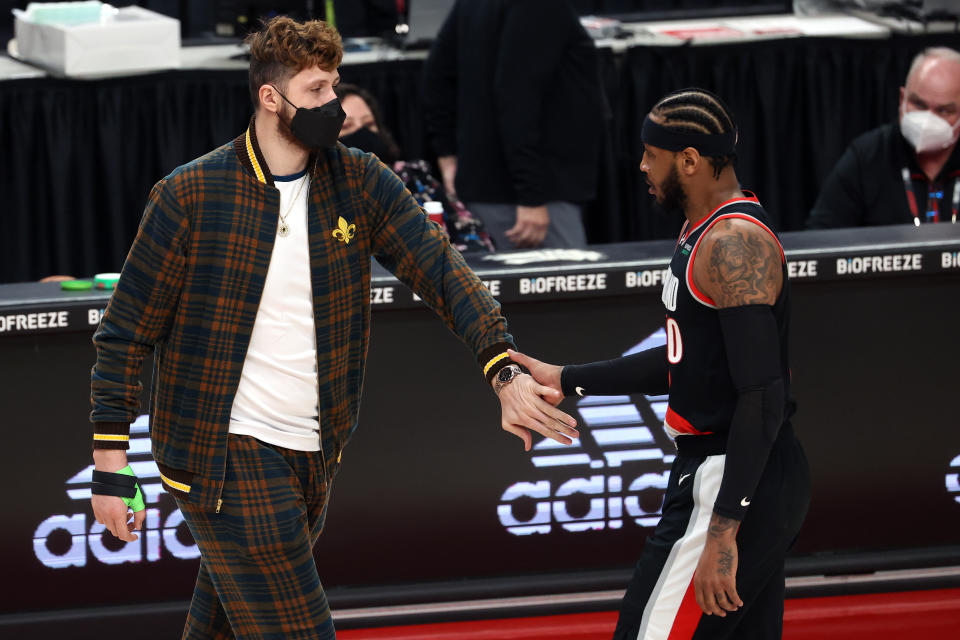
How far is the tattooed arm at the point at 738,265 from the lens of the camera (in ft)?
10.5

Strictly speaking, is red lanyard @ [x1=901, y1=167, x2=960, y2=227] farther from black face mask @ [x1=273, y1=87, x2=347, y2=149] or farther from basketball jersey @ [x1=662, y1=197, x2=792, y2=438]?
black face mask @ [x1=273, y1=87, x2=347, y2=149]

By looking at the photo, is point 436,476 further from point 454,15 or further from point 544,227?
point 454,15

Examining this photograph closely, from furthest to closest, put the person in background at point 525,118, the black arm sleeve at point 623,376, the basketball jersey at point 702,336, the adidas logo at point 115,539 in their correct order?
the person in background at point 525,118
the adidas logo at point 115,539
the black arm sleeve at point 623,376
the basketball jersey at point 702,336

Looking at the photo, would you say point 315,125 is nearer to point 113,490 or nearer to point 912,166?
point 113,490

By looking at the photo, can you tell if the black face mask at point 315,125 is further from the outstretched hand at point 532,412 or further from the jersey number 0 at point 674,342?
the jersey number 0 at point 674,342

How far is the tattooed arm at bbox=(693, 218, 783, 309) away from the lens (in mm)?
3197

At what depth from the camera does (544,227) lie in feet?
19.6

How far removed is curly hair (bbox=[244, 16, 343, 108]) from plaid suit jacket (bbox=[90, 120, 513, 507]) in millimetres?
139

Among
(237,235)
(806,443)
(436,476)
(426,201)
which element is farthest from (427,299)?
(426,201)

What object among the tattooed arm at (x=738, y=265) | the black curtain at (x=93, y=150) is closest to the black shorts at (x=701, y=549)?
the tattooed arm at (x=738, y=265)

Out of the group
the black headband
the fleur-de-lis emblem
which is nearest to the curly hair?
the fleur-de-lis emblem

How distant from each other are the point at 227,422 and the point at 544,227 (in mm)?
2904

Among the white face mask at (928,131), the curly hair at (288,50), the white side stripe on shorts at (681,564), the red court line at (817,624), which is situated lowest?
the red court line at (817,624)

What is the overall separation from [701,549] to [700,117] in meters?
1.01
